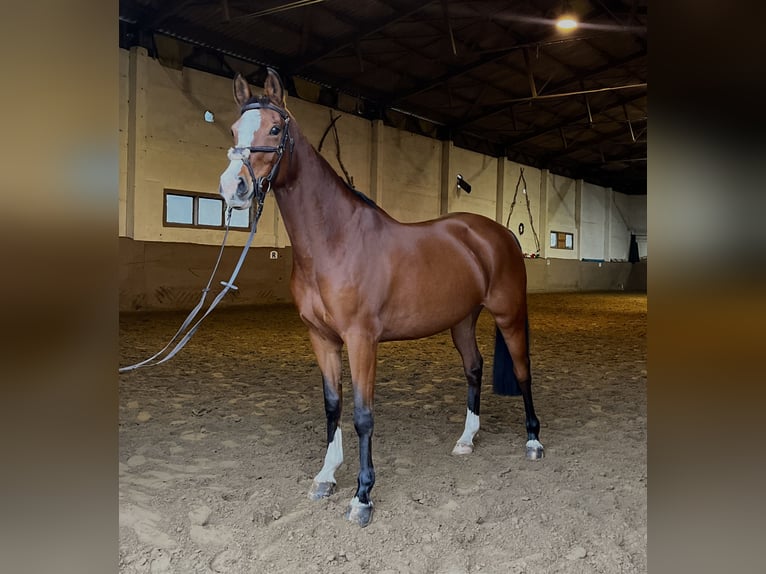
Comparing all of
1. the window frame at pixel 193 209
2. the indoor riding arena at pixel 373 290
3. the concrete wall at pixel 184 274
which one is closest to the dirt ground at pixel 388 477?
the indoor riding arena at pixel 373 290

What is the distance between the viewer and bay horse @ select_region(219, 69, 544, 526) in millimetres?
1904

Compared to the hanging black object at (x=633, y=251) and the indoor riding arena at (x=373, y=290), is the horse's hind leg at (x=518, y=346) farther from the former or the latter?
the hanging black object at (x=633, y=251)

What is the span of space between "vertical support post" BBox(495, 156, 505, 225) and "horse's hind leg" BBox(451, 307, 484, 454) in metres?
14.3

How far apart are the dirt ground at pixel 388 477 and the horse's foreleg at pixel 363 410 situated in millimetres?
68

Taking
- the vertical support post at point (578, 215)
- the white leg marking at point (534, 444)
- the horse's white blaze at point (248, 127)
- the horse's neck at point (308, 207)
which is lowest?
the white leg marking at point (534, 444)

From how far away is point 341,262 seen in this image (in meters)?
2.07

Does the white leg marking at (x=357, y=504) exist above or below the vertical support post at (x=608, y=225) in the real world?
below

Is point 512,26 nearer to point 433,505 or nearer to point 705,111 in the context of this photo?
point 433,505

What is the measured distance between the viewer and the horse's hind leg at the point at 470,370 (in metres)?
2.79

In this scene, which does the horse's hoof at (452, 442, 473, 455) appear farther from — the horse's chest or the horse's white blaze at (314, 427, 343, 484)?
the horse's chest

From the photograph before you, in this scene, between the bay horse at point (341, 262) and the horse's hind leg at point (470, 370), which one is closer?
the bay horse at point (341, 262)

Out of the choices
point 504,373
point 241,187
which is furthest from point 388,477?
point 241,187

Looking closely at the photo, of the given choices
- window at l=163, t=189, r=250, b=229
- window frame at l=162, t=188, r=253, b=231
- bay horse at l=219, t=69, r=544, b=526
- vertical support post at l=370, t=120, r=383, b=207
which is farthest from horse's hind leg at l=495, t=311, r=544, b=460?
vertical support post at l=370, t=120, r=383, b=207

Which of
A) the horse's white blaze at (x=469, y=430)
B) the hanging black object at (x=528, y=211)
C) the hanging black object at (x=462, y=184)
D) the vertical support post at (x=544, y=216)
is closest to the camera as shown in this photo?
the horse's white blaze at (x=469, y=430)
